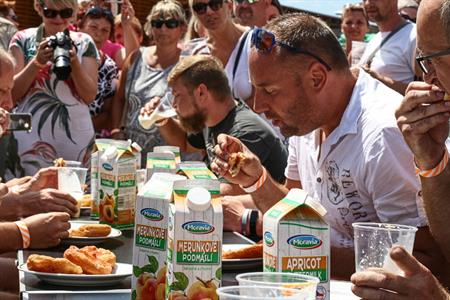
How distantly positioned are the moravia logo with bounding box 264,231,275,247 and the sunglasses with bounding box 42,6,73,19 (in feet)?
13.2

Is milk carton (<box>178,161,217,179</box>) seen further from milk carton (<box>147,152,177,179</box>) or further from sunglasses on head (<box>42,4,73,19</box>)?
sunglasses on head (<box>42,4,73,19</box>)

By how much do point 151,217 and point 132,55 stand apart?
14.8ft

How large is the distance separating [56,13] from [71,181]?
2.07 meters

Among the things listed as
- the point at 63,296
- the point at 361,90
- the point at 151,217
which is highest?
the point at 361,90

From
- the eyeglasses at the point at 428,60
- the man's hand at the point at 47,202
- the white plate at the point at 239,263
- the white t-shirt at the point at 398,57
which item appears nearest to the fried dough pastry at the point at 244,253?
the white plate at the point at 239,263

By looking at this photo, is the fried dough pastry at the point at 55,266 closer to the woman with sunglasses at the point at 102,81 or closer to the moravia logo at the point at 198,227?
the moravia logo at the point at 198,227

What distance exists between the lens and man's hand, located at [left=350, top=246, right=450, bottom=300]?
181 cm

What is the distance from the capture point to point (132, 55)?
6.37 meters

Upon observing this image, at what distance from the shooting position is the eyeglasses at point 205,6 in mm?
5391

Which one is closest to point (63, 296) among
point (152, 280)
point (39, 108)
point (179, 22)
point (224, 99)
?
point (152, 280)

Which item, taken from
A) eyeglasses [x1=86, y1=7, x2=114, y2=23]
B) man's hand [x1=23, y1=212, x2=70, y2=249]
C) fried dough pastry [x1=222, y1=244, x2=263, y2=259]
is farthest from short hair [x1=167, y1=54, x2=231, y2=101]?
eyeglasses [x1=86, y1=7, x2=114, y2=23]

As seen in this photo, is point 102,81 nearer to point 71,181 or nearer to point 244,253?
point 71,181

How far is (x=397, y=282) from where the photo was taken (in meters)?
1.83

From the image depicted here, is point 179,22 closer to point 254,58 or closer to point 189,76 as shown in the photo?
point 189,76
